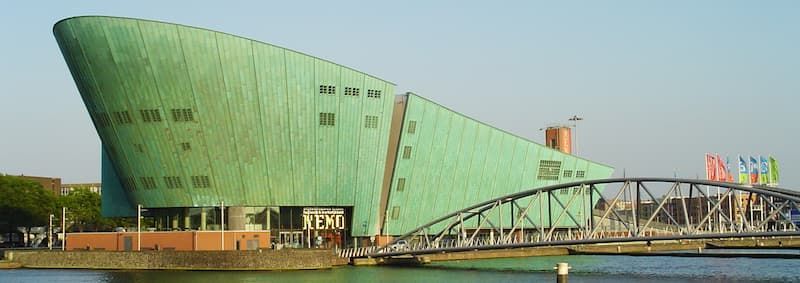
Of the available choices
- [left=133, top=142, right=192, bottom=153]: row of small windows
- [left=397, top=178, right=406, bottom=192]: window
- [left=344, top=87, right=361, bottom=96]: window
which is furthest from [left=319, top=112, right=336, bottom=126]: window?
[left=133, top=142, right=192, bottom=153]: row of small windows

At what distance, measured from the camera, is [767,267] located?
83500mm

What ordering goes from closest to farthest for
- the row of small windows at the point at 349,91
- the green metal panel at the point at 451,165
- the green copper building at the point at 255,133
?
the green copper building at the point at 255,133, the row of small windows at the point at 349,91, the green metal panel at the point at 451,165

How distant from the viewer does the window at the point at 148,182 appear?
88812 mm

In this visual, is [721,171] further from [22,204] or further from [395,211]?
[22,204]

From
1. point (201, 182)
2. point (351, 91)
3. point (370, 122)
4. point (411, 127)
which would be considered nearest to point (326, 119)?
point (351, 91)

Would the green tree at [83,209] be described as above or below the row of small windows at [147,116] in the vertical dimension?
below

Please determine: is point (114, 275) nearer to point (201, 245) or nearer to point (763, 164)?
point (201, 245)

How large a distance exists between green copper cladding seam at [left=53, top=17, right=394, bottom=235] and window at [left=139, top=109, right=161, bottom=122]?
285 mm

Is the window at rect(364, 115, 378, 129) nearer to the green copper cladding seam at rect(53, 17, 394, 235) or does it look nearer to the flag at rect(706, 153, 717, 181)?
the green copper cladding seam at rect(53, 17, 394, 235)

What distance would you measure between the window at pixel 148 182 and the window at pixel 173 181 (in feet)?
4.47

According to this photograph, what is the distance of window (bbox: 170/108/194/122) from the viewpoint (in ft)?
276

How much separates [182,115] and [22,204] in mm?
55672

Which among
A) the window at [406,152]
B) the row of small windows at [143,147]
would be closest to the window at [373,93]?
the window at [406,152]

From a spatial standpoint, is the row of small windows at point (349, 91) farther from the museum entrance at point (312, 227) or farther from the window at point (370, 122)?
the museum entrance at point (312, 227)
